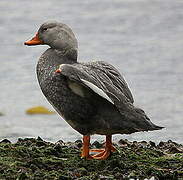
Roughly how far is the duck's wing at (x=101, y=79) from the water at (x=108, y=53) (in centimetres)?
312

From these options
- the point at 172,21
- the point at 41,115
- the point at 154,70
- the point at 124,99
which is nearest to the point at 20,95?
the point at 41,115

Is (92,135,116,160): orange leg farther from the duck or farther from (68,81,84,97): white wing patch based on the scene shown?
(68,81,84,97): white wing patch

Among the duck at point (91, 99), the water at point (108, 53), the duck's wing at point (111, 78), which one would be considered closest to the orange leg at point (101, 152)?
the duck at point (91, 99)

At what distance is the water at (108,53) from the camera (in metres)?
11.9

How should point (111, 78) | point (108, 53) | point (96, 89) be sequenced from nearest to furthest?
point (96, 89) → point (111, 78) → point (108, 53)

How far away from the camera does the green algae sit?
699cm

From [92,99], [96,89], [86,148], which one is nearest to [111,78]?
[92,99]

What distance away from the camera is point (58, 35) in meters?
7.75

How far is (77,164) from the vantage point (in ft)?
24.3

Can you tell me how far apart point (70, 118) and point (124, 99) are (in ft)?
1.84

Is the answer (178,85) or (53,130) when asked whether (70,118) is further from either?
(178,85)

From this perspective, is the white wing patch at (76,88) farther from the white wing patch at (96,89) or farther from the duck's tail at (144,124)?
the duck's tail at (144,124)

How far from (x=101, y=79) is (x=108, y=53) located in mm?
7408

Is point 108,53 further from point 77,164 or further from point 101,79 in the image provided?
point 77,164
